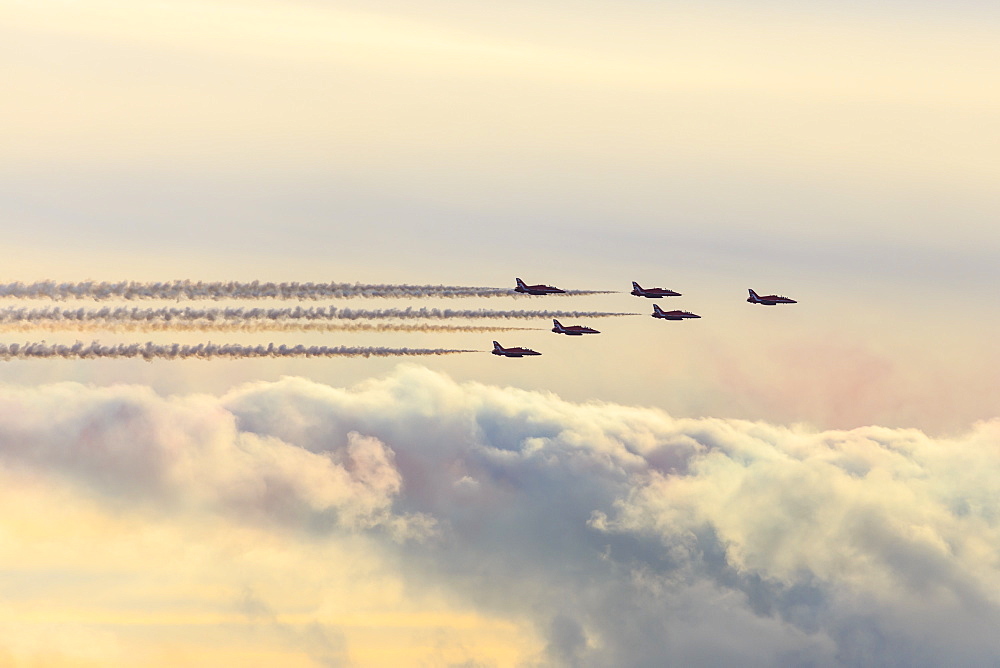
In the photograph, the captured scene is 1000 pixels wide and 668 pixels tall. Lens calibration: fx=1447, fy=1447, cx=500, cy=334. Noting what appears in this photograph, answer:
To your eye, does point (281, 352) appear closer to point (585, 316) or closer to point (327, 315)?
point (327, 315)

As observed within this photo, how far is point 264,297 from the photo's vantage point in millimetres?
146625

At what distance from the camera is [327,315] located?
496 ft

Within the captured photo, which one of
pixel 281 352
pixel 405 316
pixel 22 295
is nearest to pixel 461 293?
pixel 405 316

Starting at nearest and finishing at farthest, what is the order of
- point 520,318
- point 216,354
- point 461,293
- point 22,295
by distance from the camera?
point 22,295 < point 216,354 < point 461,293 < point 520,318

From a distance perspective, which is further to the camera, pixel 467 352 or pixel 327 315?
pixel 467 352

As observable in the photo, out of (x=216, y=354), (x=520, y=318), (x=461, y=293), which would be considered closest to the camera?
(x=216, y=354)

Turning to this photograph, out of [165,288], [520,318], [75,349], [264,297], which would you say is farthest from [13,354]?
[520,318]

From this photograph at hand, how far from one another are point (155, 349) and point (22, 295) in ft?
45.7

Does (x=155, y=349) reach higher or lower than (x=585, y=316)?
lower

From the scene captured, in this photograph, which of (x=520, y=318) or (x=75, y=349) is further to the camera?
(x=520, y=318)

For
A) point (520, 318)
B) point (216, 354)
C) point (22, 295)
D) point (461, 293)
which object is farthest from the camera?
point (520, 318)

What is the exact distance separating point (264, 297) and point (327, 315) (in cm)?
759

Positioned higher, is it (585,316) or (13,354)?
(585,316)

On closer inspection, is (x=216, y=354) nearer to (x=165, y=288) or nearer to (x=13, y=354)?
(x=165, y=288)
